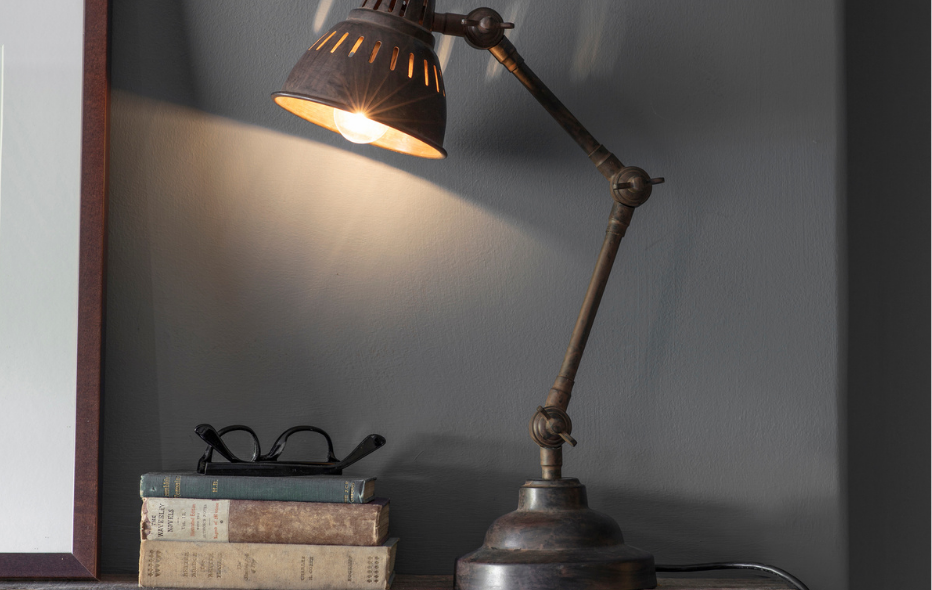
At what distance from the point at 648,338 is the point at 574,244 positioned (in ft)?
0.57

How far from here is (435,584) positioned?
1061 mm

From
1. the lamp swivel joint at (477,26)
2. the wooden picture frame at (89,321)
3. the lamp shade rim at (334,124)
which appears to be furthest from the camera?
the wooden picture frame at (89,321)

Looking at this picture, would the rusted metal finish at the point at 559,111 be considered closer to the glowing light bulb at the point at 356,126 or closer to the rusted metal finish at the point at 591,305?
the rusted metal finish at the point at 591,305

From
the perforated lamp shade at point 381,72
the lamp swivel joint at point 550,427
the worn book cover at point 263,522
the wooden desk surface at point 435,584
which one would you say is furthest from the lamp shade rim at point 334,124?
the wooden desk surface at point 435,584

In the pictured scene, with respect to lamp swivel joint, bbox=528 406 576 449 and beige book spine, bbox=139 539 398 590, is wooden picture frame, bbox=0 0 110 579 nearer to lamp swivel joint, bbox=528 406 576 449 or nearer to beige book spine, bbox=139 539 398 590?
beige book spine, bbox=139 539 398 590

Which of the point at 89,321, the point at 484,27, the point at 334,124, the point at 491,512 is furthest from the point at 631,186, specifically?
the point at 89,321

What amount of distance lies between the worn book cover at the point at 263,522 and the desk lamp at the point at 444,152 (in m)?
0.14

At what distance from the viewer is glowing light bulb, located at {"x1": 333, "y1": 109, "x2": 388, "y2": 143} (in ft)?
3.19

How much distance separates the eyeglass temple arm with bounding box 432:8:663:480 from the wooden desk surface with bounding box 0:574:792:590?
8.8 inches

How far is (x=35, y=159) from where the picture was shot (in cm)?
114

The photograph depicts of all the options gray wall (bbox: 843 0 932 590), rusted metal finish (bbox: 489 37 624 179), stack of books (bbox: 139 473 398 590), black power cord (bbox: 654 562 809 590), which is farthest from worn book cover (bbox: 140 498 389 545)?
gray wall (bbox: 843 0 932 590)

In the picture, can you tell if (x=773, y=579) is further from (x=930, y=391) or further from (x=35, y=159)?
(x=35, y=159)

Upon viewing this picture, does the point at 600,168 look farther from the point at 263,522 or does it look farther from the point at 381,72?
the point at 263,522

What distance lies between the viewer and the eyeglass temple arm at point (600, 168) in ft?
3.19
